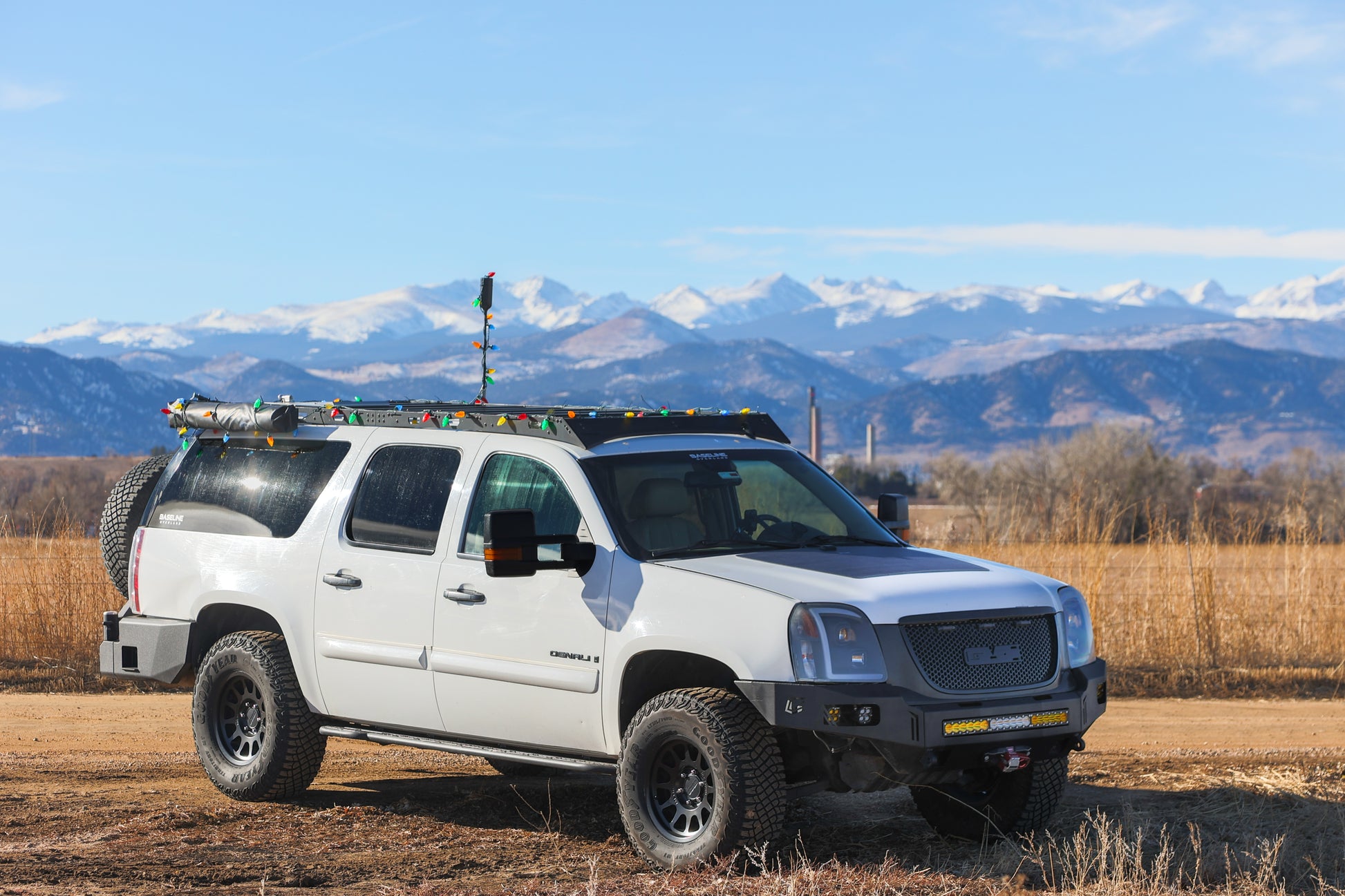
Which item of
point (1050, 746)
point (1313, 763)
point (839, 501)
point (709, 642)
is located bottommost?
point (1313, 763)

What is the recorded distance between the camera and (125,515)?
9.33 metres

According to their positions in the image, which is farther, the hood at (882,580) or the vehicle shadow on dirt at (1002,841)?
the vehicle shadow on dirt at (1002,841)

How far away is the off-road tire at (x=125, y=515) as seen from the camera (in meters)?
9.32

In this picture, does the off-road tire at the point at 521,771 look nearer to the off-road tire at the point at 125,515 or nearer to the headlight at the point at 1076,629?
the off-road tire at the point at 125,515

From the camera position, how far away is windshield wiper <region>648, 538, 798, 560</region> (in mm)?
7098

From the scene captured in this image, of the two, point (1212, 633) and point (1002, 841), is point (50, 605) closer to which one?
point (1002, 841)

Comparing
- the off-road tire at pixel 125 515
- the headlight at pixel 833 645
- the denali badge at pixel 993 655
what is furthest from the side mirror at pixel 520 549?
the off-road tire at pixel 125 515

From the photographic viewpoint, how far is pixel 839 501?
812 centimetres

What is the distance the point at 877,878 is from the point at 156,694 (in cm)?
887

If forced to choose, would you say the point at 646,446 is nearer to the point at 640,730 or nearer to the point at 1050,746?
the point at 640,730

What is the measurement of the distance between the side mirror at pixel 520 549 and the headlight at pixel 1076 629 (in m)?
2.20

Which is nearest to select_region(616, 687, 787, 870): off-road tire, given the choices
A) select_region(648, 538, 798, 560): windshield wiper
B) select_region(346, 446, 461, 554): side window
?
select_region(648, 538, 798, 560): windshield wiper

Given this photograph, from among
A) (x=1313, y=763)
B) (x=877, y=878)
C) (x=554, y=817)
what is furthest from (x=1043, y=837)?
(x=1313, y=763)

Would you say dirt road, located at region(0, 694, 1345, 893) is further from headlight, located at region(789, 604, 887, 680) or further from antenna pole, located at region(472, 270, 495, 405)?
antenna pole, located at region(472, 270, 495, 405)
